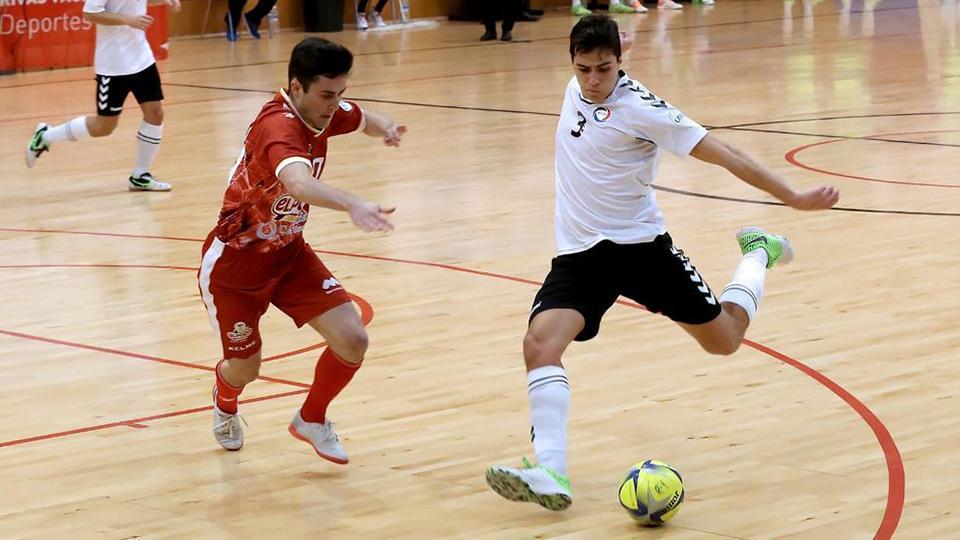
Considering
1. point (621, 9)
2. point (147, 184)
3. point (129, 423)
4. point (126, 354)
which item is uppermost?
point (129, 423)

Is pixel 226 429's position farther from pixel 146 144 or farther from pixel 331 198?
pixel 146 144

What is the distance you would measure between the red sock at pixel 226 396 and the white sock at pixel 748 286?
1.73 meters

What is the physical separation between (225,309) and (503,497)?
117 centimetres

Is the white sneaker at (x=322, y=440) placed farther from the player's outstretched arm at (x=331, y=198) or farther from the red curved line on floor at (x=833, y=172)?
the red curved line on floor at (x=833, y=172)

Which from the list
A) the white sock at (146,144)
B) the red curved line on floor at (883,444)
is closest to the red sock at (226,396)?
the red curved line on floor at (883,444)

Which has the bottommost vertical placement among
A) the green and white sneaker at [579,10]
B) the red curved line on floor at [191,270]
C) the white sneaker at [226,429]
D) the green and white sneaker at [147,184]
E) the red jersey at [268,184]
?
the green and white sneaker at [579,10]

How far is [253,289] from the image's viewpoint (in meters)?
5.21

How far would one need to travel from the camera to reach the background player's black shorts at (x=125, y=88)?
423 inches

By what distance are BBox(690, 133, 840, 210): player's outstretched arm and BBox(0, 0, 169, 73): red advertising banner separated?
48.3 ft

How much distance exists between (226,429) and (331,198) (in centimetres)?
132

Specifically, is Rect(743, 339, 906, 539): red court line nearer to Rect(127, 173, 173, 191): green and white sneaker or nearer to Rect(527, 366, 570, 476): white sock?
Rect(527, 366, 570, 476): white sock

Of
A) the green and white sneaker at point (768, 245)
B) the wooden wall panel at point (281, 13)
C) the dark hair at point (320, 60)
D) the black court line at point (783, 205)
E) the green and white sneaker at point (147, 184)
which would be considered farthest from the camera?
the wooden wall panel at point (281, 13)

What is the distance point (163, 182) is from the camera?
1134cm

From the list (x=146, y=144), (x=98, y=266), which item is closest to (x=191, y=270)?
(x=98, y=266)
